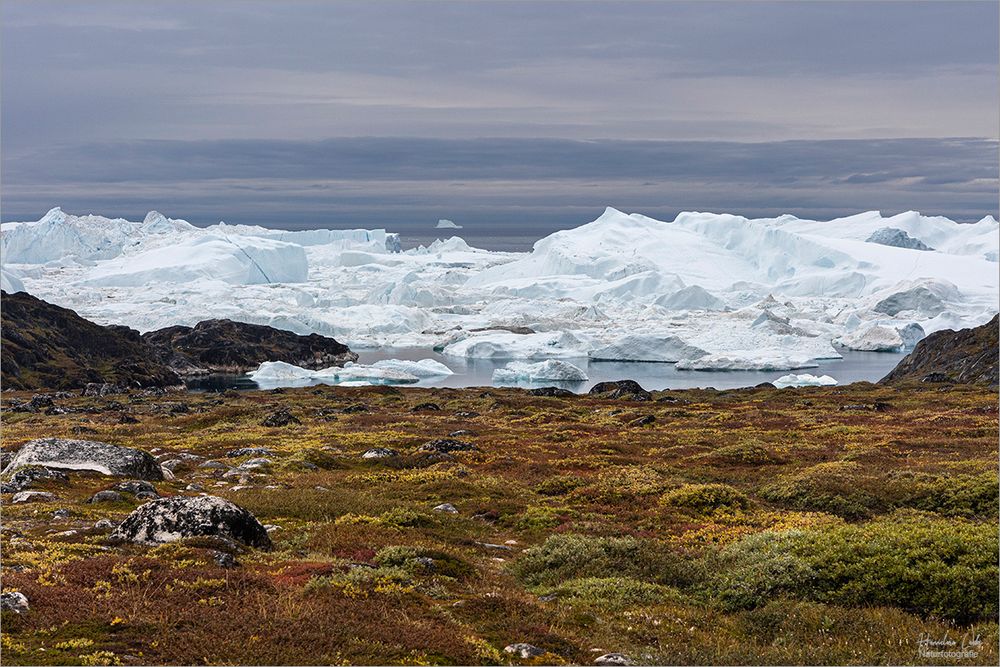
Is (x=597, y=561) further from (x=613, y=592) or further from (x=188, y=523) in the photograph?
(x=188, y=523)

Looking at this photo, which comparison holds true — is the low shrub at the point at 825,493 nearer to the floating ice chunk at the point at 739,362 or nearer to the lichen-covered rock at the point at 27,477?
the lichen-covered rock at the point at 27,477

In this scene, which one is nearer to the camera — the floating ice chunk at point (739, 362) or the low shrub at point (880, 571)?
the low shrub at point (880, 571)

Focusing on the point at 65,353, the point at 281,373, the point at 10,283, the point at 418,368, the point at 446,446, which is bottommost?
the point at 281,373

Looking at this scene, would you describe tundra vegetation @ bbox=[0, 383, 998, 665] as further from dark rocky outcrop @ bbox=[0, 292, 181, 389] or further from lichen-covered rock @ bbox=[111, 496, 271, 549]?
dark rocky outcrop @ bbox=[0, 292, 181, 389]

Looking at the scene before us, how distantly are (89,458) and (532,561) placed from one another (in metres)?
Answer: 13.8

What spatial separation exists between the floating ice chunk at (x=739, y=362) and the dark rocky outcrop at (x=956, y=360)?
78.8ft

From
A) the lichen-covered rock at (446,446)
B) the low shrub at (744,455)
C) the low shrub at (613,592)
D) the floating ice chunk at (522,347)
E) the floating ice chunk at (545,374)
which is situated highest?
the low shrub at (613,592)

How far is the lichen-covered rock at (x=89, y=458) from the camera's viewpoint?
2169cm

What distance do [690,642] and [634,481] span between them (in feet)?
A: 44.4

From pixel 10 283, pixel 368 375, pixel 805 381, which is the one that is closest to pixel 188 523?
pixel 805 381

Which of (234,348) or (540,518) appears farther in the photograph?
(234,348)

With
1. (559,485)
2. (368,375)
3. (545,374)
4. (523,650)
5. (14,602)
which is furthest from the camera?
(368,375)

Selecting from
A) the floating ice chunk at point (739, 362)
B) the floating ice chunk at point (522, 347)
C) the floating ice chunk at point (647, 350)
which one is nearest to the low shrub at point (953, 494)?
the floating ice chunk at point (739, 362)

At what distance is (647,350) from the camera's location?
130250 mm
